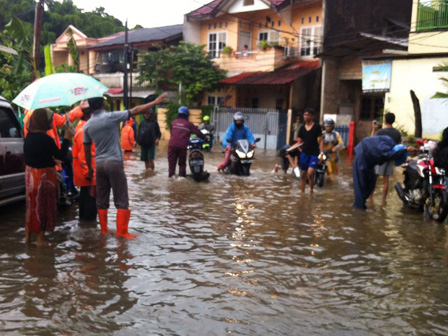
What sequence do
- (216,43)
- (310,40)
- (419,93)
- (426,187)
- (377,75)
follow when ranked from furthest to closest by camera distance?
(216,43) → (310,40) → (377,75) → (419,93) → (426,187)

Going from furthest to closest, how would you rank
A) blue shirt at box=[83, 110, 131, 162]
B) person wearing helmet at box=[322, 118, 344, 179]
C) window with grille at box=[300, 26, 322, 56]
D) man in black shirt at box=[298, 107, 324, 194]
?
window with grille at box=[300, 26, 322, 56] < person wearing helmet at box=[322, 118, 344, 179] < man in black shirt at box=[298, 107, 324, 194] < blue shirt at box=[83, 110, 131, 162]

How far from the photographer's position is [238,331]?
151 inches

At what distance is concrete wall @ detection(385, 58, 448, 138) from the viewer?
58.9 ft

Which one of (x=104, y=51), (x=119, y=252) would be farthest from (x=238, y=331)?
(x=104, y=51)

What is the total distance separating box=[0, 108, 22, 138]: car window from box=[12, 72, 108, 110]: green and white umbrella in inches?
60.3

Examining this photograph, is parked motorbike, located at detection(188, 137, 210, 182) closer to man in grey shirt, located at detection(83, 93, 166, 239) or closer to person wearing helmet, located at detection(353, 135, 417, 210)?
person wearing helmet, located at detection(353, 135, 417, 210)

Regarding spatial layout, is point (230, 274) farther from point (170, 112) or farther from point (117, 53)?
point (117, 53)

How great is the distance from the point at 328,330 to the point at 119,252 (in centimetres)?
286

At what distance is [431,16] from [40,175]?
1595 centimetres

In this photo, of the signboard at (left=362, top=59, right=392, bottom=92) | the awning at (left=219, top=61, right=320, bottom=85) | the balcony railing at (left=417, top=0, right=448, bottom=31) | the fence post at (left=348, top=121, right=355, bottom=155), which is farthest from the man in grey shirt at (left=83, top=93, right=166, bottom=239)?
the awning at (left=219, top=61, right=320, bottom=85)

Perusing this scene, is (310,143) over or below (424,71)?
below

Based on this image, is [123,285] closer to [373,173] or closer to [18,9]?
[373,173]

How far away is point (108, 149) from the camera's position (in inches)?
248

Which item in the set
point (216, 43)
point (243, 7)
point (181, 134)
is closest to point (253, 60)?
point (243, 7)
